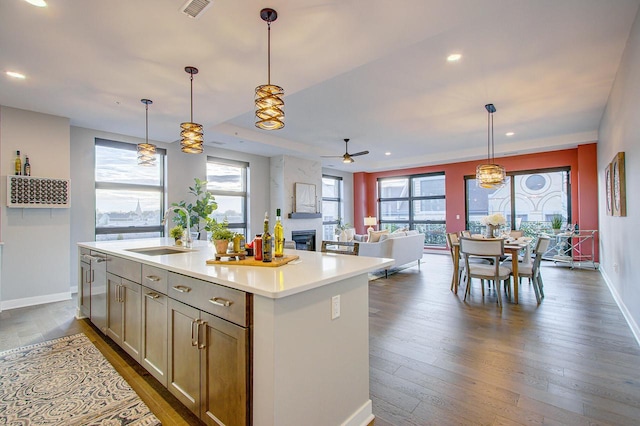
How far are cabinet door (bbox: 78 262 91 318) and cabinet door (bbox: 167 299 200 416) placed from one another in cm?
201

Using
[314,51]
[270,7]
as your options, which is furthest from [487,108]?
[270,7]

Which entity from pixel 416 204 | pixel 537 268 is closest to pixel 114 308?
pixel 537 268

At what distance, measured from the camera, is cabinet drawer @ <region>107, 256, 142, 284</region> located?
237 centimetres

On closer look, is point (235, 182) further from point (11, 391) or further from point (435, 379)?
point (435, 379)

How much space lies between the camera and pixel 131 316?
2.47 meters

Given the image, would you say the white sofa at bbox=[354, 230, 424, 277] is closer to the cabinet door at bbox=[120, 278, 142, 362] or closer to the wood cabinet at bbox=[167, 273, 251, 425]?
the cabinet door at bbox=[120, 278, 142, 362]

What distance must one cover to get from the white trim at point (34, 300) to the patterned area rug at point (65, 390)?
1.93 meters

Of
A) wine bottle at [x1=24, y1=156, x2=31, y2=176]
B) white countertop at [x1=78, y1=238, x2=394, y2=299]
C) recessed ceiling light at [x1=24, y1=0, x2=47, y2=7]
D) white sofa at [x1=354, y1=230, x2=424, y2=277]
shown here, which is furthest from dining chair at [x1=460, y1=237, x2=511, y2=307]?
wine bottle at [x1=24, y1=156, x2=31, y2=176]

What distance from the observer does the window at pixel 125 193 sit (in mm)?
5355

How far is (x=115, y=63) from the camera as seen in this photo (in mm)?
2990

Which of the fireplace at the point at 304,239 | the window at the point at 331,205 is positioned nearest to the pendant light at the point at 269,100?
the fireplace at the point at 304,239

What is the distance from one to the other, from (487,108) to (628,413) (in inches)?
169

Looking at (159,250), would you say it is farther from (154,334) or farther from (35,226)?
(35,226)

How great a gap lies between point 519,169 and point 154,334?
8.84 meters
